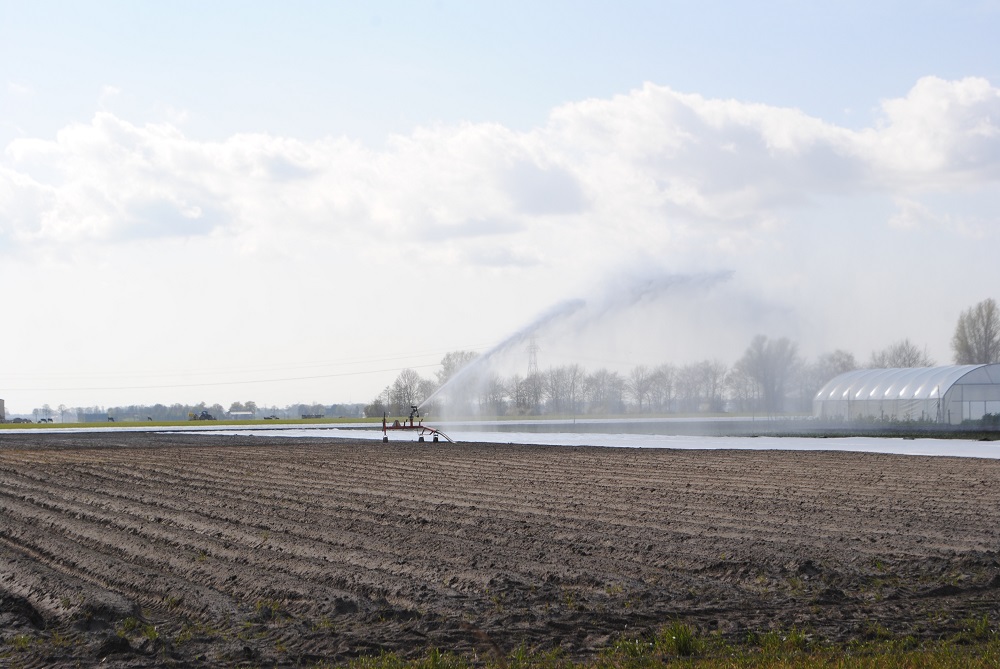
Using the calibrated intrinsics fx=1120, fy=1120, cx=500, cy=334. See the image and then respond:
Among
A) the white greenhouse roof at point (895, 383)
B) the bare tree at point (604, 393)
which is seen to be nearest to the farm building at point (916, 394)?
the white greenhouse roof at point (895, 383)

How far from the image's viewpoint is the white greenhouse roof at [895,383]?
213ft

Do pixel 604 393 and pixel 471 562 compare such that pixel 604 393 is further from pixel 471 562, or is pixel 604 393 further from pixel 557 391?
pixel 471 562

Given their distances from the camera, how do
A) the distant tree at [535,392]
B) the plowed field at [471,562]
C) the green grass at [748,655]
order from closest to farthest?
the green grass at [748,655]
the plowed field at [471,562]
the distant tree at [535,392]

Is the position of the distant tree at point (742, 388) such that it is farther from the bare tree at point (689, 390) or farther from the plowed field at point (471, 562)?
the plowed field at point (471, 562)

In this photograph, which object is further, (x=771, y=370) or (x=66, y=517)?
(x=771, y=370)

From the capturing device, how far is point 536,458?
125ft

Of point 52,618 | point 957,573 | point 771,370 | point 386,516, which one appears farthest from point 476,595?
point 771,370

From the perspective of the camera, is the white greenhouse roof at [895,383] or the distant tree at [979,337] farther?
the distant tree at [979,337]

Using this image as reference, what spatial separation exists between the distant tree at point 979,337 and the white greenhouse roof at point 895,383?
139ft

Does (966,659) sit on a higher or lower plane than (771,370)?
lower

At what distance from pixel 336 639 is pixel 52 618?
323 centimetres

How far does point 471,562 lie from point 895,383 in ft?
200

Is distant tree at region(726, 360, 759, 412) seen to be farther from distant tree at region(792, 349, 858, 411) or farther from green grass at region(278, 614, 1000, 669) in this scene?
green grass at region(278, 614, 1000, 669)

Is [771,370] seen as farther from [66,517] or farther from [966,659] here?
[966,659]
